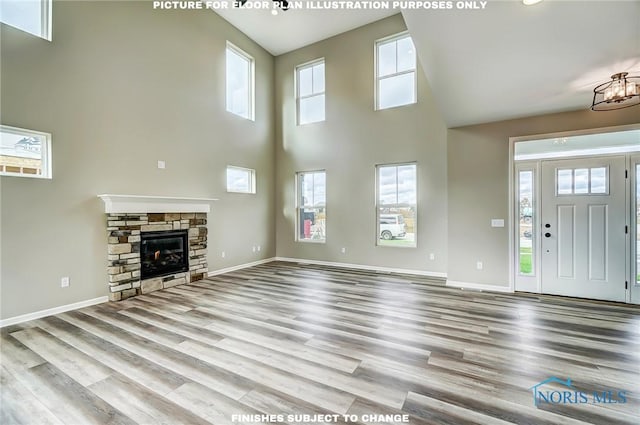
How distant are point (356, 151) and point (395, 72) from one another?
183 centimetres

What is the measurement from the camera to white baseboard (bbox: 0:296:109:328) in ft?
10.7

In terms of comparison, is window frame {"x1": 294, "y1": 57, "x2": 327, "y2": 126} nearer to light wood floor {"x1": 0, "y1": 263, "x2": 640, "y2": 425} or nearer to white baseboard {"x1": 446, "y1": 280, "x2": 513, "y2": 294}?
white baseboard {"x1": 446, "y1": 280, "x2": 513, "y2": 294}

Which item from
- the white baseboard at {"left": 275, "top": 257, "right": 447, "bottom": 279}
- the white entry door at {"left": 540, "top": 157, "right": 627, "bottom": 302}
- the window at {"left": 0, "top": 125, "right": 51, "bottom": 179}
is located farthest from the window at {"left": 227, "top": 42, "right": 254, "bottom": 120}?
the white entry door at {"left": 540, "top": 157, "right": 627, "bottom": 302}

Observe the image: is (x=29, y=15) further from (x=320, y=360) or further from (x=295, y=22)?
(x=320, y=360)

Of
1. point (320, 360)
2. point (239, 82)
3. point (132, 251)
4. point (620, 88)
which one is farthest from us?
point (239, 82)

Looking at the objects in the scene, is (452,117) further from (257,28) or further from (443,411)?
(257,28)

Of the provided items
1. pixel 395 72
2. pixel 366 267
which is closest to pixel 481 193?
pixel 366 267

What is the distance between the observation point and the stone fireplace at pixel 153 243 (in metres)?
4.16

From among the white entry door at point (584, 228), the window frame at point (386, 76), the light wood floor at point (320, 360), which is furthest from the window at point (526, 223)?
the window frame at point (386, 76)

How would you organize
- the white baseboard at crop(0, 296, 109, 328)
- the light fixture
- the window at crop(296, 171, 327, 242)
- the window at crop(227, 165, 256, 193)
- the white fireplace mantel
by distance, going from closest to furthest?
the light fixture → the white baseboard at crop(0, 296, 109, 328) → the white fireplace mantel → the window at crop(227, 165, 256, 193) → the window at crop(296, 171, 327, 242)

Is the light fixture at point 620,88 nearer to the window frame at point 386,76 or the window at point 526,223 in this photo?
the window at point 526,223

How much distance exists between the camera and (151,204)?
457cm

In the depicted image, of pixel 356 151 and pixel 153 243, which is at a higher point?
pixel 356 151

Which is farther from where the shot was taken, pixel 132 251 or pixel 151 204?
pixel 151 204
